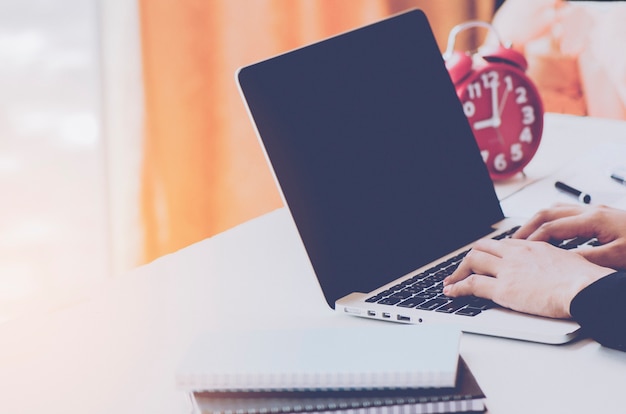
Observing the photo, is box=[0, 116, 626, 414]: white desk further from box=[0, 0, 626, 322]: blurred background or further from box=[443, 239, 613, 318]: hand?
box=[0, 0, 626, 322]: blurred background

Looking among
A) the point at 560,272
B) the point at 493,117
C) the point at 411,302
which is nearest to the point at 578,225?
the point at 560,272

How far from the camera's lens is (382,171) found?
1.11m

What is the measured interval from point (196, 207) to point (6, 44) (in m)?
0.58

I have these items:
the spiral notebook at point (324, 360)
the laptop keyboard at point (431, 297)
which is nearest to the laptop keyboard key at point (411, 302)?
the laptop keyboard at point (431, 297)

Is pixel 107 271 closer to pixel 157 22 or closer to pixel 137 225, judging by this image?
Result: pixel 137 225

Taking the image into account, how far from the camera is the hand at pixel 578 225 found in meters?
1.11

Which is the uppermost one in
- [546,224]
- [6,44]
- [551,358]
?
[6,44]

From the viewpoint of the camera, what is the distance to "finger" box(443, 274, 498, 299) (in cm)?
98

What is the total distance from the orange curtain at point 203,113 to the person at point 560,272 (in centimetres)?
107

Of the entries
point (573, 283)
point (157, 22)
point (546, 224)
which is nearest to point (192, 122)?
point (157, 22)

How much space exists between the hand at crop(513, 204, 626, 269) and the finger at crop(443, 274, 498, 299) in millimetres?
164

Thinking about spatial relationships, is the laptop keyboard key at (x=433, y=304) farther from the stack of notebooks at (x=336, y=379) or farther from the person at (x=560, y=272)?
the stack of notebooks at (x=336, y=379)

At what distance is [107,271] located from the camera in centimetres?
202

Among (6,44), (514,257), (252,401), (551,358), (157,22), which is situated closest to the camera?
(252,401)
